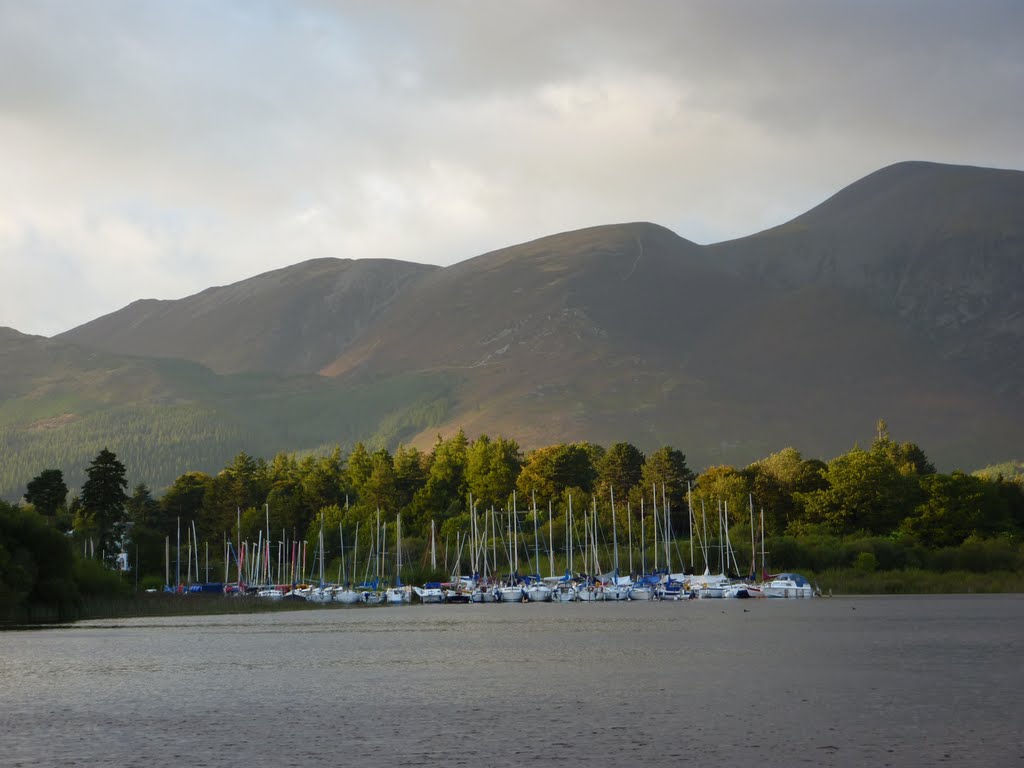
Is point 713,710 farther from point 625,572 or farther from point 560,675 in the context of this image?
point 625,572

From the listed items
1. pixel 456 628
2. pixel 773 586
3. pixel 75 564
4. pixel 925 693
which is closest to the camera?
pixel 925 693

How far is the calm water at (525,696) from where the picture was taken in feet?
122

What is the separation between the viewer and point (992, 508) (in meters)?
177

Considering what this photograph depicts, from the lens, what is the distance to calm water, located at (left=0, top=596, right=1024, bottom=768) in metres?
37.3

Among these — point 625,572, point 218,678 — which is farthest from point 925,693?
point 625,572

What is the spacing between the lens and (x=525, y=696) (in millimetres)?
51062

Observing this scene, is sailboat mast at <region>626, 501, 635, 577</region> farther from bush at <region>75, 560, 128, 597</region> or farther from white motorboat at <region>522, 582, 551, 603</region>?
bush at <region>75, 560, 128, 597</region>

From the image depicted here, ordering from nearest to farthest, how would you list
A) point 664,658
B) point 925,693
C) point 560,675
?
point 925,693
point 560,675
point 664,658

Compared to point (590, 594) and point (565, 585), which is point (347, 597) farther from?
point (590, 594)

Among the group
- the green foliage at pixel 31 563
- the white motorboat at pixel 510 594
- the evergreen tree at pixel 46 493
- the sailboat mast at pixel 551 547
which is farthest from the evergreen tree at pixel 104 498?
the sailboat mast at pixel 551 547

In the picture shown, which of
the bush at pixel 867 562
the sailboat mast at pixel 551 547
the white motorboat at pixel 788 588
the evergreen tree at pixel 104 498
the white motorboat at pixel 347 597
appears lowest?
the white motorboat at pixel 788 588

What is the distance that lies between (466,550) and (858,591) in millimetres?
55558

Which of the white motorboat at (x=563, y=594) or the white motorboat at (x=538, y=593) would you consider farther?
the white motorboat at (x=538, y=593)

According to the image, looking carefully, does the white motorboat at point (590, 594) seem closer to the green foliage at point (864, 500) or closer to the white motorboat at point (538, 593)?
the white motorboat at point (538, 593)
